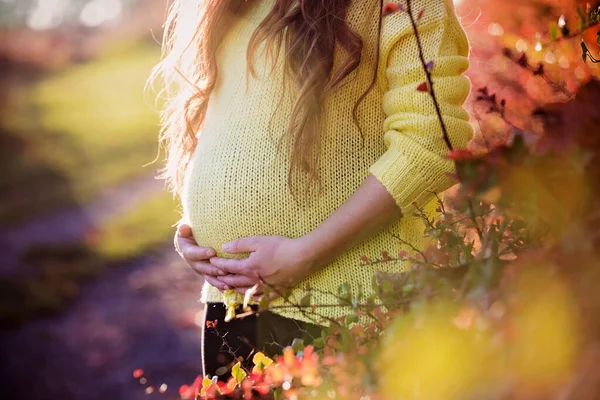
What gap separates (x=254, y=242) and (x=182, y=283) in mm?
4977

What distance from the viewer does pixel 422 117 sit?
1.55 meters

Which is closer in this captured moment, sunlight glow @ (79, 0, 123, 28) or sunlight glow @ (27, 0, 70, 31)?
sunlight glow @ (27, 0, 70, 31)

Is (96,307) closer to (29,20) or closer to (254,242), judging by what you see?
(254,242)

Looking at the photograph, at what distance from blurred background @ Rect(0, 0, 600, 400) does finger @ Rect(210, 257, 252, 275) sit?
0.64 meters

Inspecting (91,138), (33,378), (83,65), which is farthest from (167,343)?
(83,65)

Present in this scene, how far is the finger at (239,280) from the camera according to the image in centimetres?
164

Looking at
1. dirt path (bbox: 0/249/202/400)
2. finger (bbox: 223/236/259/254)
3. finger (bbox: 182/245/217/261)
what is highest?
finger (bbox: 223/236/259/254)

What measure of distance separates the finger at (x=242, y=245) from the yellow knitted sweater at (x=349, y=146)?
0.04 meters

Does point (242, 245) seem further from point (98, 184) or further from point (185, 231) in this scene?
point (98, 184)

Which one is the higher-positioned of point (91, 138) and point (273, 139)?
point (273, 139)

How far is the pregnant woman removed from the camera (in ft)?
5.17

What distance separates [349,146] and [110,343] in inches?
162

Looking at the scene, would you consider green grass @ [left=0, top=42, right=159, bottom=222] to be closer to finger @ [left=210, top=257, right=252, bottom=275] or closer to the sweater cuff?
finger @ [left=210, top=257, right=252, bottom=275]

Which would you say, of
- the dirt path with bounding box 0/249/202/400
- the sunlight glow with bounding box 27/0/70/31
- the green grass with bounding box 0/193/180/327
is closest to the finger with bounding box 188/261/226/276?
the dirt path with bounding box 0/249/202/400
